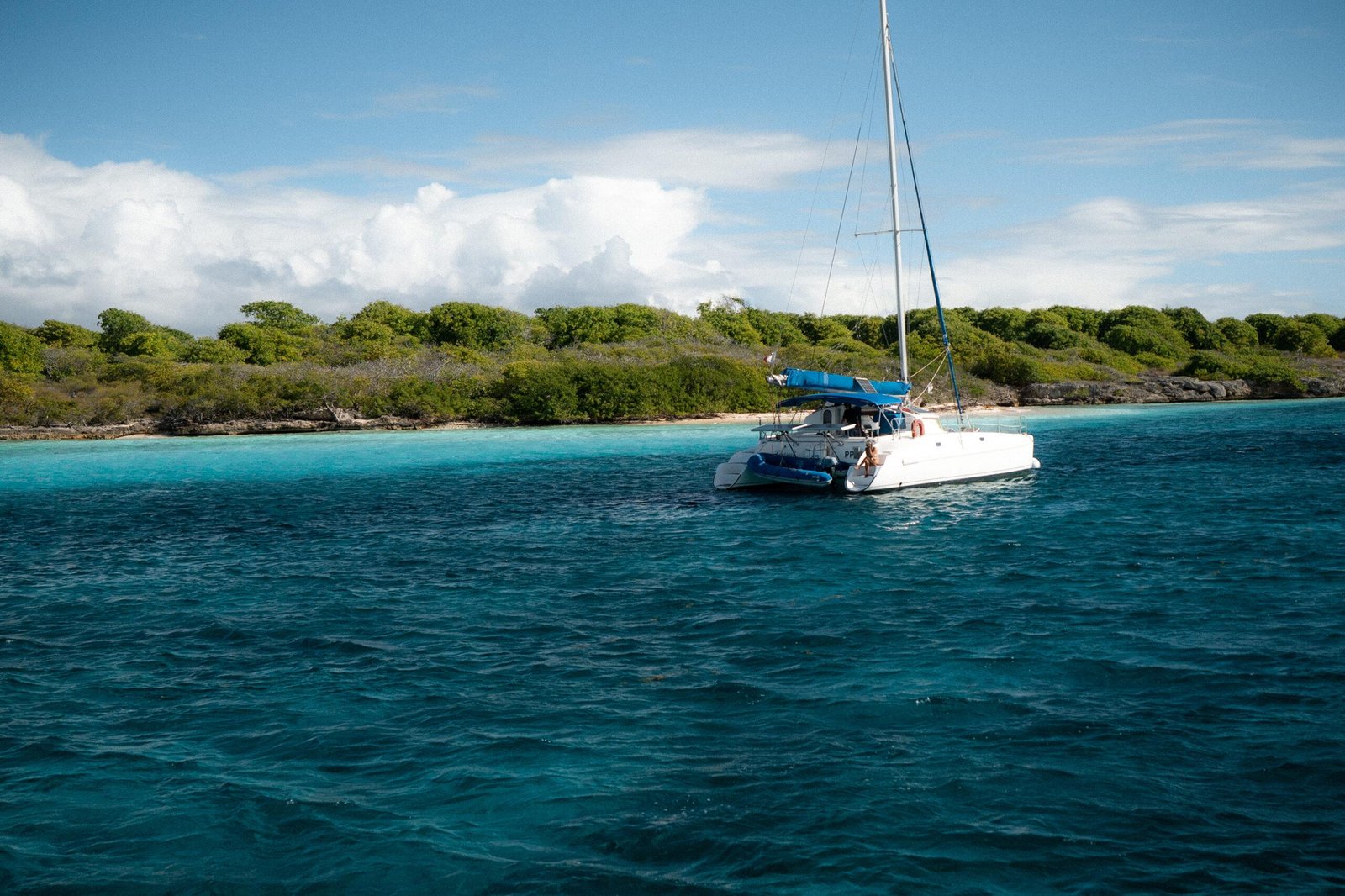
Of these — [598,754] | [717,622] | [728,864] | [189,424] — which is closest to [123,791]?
[598,754]

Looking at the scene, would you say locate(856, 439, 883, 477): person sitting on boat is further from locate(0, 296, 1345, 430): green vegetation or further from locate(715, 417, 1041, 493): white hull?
locate(0, 296, 1345, 430): green vegetation

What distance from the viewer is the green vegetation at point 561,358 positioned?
52.0 meters

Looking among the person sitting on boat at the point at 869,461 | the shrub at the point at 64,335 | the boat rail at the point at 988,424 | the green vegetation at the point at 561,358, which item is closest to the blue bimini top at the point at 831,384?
the boat rail at the point at 988,424

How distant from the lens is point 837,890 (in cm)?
536

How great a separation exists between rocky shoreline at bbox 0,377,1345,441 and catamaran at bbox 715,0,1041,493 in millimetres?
27624

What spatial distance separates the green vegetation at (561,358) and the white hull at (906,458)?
4.56 meters

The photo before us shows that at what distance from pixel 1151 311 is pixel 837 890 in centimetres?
9433

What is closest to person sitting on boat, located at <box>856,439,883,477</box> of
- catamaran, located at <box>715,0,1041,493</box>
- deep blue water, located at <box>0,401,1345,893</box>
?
catamaran, located at <box>715,0,1041,493</box>

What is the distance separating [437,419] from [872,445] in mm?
35295

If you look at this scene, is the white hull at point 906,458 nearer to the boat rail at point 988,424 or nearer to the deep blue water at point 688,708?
the boat rail at point 988,424

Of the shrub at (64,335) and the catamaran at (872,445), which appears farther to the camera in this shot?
the shrub at (64,335)

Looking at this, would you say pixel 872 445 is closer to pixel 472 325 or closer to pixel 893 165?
pixel 893 165

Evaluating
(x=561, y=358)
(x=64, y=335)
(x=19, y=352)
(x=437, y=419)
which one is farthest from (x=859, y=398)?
(x=64, y=335)

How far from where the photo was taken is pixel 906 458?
71.1ft
